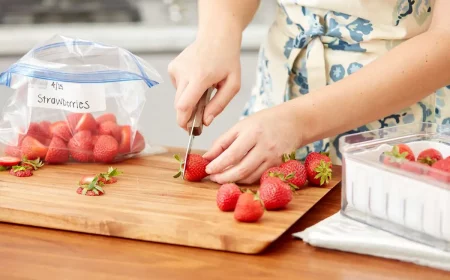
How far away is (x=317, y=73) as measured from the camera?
152 cm

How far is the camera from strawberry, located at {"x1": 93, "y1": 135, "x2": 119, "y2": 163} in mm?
1438

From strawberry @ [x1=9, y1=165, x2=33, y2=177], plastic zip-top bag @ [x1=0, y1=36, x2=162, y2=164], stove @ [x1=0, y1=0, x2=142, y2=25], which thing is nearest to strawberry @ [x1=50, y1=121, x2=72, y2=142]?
plastic zip-top bag @ [x1=0, y1=36, x2=162, y2=164]

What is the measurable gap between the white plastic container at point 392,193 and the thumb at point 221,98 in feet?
1.07

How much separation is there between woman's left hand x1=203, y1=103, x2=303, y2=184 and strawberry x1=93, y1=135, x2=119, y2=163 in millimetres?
244

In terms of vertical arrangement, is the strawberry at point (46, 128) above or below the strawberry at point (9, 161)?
above

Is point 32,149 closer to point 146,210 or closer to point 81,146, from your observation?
point 81,146

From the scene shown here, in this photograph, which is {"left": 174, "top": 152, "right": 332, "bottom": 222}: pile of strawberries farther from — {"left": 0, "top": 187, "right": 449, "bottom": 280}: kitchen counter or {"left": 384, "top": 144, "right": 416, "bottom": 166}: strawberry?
{"left": 384, "top": 144, "right": 416, "bottom": 166}: strawberry

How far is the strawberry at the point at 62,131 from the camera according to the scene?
146 centimetres

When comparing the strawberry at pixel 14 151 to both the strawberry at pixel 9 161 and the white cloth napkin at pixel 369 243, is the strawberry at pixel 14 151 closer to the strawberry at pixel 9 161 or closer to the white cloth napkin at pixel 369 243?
the strawberry at pixel 9 161

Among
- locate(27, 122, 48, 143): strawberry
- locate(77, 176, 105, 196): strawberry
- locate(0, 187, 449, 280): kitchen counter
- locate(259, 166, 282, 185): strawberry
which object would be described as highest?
locate(27, 122, 48, 143): strawberry

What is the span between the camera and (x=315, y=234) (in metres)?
1.04

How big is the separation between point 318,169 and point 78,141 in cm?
46

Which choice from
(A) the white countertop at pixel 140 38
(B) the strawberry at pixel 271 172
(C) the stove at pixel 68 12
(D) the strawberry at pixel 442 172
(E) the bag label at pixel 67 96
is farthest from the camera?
(C) the stove at pixel 68 12

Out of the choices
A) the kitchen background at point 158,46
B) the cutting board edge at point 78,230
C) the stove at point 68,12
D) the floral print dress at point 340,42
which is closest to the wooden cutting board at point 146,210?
the cutting board edge at point 78,230
